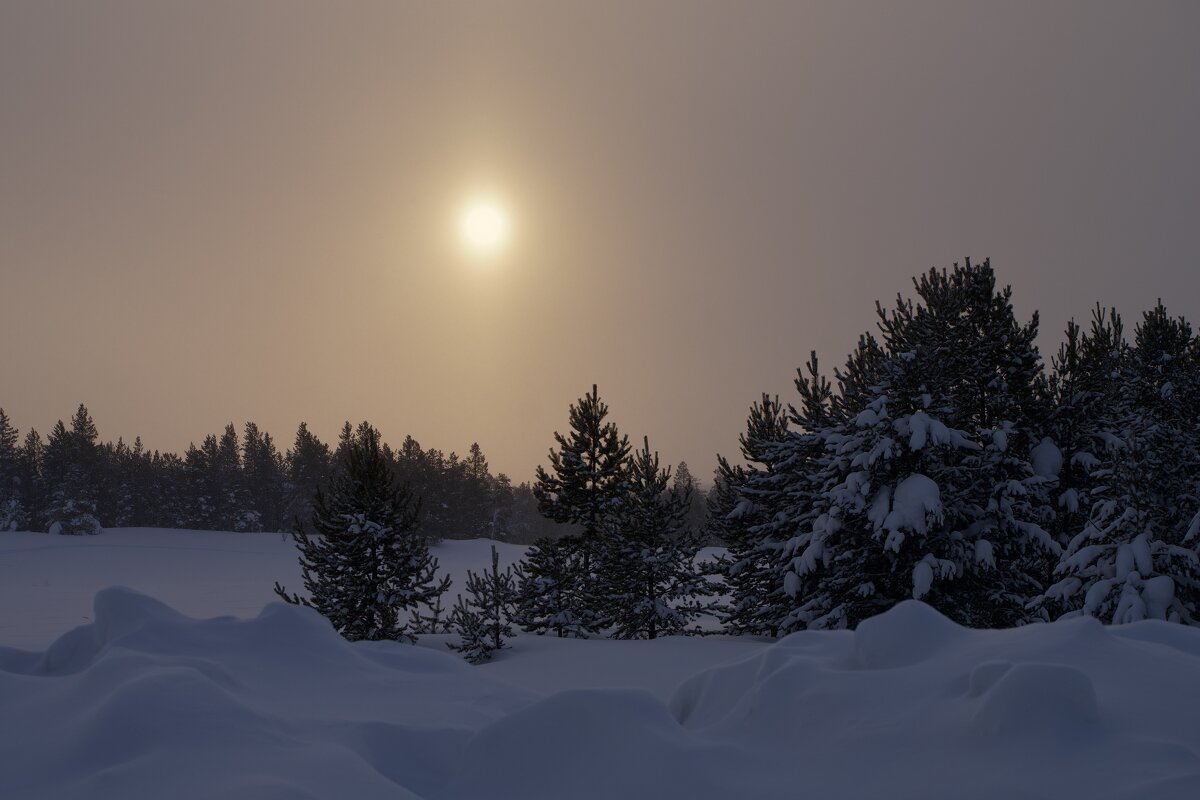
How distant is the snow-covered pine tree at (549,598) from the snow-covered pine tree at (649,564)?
90 cm

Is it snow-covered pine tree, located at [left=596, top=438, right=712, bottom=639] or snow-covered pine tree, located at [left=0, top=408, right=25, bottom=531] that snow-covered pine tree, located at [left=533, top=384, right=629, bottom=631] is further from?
snow-covered pine tree, located at [left=0, top=408, right=25, bottom=531]

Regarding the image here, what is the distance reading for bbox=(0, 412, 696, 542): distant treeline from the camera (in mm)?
62750

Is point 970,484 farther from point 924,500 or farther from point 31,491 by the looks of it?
point 31,491

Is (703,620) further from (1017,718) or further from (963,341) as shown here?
(1017,718)

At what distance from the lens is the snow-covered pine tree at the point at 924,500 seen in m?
12.7

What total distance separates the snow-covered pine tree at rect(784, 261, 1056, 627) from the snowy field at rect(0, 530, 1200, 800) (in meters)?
7.14

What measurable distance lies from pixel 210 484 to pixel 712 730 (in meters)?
75.1

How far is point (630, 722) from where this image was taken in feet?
13.1

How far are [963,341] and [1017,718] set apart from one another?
14802 mm

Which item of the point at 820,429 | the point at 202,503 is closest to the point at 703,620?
the point at 820,429

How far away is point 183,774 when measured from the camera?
3371mm

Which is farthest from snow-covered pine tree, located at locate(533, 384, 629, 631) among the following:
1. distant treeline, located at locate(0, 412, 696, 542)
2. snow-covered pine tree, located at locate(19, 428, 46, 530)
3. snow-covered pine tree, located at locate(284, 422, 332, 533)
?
snow-covered pine tree, located at locate(19, 428, 46, 530)

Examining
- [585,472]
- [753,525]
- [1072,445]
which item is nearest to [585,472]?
[585,472]

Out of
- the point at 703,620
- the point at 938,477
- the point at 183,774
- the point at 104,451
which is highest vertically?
the point at 104,451
